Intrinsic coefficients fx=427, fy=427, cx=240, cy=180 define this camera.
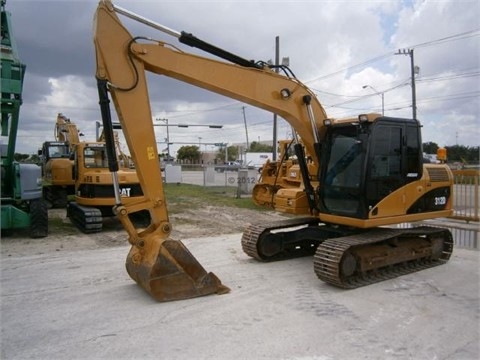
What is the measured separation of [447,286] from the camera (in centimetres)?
624

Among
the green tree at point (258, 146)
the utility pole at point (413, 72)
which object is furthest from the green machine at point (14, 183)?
the green tree at point (258, 146)

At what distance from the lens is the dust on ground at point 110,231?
8.92 m

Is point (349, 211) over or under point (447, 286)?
over

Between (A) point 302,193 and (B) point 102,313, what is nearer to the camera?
(B) point 102,313

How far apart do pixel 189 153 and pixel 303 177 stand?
9235 cm

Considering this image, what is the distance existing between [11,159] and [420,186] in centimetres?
853

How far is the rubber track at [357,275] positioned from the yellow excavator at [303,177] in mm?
16

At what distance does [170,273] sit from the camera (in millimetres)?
5293

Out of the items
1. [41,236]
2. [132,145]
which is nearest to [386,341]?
[132,145]

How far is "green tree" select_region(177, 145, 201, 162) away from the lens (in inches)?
3863

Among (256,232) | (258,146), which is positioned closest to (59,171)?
(256,232)

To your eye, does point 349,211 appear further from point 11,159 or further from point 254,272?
point 11,159

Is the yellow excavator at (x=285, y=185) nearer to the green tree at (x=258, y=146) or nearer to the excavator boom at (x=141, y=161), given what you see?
the excavator boom at (x=141, y=161)

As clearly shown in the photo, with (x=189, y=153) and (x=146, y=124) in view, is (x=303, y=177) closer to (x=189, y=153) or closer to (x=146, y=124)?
(x=146, y=124)
